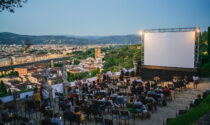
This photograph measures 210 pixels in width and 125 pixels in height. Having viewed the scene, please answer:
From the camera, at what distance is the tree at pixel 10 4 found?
7387 millimetres

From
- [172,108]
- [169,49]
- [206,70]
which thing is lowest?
[172,108]

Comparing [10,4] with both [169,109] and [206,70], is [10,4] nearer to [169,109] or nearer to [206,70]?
[169,109]

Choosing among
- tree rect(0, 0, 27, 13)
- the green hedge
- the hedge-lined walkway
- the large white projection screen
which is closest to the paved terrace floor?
the hedge-lined walkway

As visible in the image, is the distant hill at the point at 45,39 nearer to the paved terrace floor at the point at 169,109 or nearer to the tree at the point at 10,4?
the tree at the point at 10,4

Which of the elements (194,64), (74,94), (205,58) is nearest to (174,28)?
(194,64)

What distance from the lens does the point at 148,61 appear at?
16438 millimetres

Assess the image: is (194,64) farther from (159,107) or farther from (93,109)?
(93,109)

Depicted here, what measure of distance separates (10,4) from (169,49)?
12.4 m

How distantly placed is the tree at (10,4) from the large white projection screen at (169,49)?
11.4m

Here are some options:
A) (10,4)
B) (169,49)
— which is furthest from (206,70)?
(10,4)

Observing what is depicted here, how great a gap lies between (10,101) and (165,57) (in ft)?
40.9

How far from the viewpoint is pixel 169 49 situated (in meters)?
14.9

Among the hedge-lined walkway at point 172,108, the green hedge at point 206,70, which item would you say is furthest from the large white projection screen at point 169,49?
→ the hedge-lined walkway at point 172,108

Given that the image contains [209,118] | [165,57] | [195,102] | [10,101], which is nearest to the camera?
[209,118]
